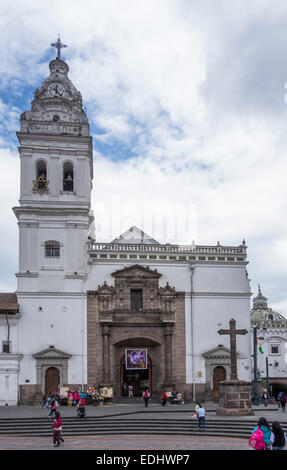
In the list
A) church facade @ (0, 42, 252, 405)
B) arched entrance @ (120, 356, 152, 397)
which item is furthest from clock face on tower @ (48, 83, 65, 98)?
arched entrance @ (120, 356, 152, 397)

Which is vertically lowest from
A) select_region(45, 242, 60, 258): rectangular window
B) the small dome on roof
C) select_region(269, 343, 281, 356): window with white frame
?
select_region(269, 343, 281, 356): window with white frame

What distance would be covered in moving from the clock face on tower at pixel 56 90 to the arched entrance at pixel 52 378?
19.4 meters

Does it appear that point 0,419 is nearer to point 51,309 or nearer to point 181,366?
point 51,309

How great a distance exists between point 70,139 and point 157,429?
73.6 ft

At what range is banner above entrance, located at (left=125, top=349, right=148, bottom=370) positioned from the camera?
3659 centimetres

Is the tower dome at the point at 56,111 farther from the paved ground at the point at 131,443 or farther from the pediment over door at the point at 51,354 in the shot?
the paved ground at the point at 131,443

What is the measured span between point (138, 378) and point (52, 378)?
19.3ft

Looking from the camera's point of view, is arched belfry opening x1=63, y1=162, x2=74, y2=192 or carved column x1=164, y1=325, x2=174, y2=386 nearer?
carved column x1=164, y1=325, x2=174, y2=386

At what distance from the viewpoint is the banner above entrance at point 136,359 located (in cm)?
3659

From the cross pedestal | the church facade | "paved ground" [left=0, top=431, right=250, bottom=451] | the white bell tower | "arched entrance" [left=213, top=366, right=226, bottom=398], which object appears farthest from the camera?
"arched entrance" [left=213, top=366, right=226, bottom=398]

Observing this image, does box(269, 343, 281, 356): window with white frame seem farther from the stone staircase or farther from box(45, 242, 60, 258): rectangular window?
the stone staircase

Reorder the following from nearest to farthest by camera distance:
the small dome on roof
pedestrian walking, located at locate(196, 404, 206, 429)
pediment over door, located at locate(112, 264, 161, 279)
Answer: pedestrian walking, located at locate(196, 404, 206, 429) → pediment over door, located at locate(112, 264, 161, 279) → the small dome on roof

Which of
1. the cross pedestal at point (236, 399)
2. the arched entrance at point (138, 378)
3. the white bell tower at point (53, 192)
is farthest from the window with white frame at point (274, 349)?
the cross pedestal at point (236, 399)
